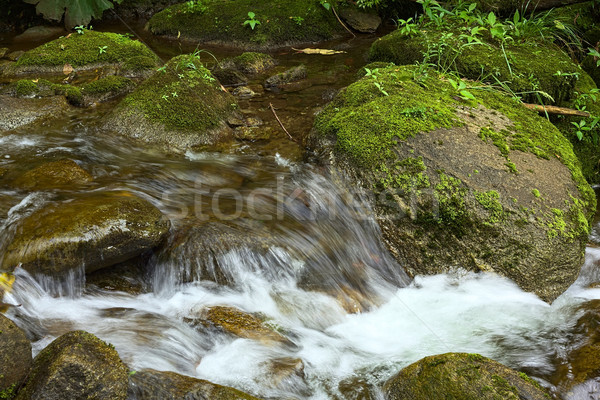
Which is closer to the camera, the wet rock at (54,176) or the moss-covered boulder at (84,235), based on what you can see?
the moss-covered boulder at (84,235)

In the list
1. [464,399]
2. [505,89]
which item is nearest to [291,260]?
[464,399]

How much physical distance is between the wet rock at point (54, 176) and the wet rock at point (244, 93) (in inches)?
111

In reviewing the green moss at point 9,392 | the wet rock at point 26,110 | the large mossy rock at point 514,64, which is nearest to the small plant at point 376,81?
the large mossy rock at point 514,64

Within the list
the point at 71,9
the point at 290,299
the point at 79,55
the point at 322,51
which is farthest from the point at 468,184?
the point at 71,9

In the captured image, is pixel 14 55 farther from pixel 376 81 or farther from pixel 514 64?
pixel 514 64

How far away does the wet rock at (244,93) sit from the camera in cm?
713

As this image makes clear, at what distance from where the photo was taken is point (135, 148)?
5625mm

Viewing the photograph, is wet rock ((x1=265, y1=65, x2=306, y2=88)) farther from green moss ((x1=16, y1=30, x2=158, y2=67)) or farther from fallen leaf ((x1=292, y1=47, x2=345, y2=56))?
green moss ((x1=16, y1=30, x2=158, y2=67))

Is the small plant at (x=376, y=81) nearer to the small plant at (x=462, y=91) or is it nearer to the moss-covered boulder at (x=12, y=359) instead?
the small plant at (x=462, y=91)

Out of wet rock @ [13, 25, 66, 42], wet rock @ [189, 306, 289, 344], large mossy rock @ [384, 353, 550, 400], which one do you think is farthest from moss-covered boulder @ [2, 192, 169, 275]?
wet rock @ [13, 25, 66, 42]

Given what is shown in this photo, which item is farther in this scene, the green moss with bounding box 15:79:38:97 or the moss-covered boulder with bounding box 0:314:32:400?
the green moss with bounding box 15:79:38:97

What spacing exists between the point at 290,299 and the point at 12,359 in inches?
82.2

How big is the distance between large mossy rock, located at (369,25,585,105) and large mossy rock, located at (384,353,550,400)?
11.4 ft

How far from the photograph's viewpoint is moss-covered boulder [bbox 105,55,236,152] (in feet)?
18.9
